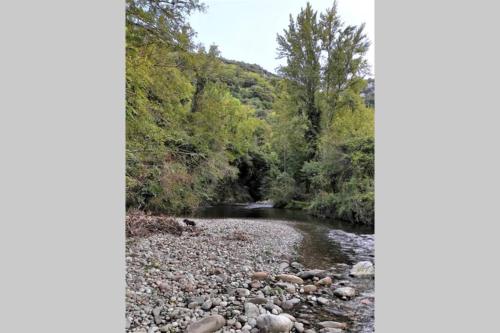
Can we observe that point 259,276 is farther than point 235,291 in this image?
Yes

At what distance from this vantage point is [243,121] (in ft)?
60.6

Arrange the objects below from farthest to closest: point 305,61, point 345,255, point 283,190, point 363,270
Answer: point 283,190, point 305,61, point 345,255, point 363,270

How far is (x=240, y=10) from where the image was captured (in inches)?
171

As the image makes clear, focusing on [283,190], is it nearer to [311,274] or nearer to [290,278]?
[311,274]

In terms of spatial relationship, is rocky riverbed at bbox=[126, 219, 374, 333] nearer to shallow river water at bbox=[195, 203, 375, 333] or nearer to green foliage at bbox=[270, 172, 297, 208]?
shallow river water at bbox=[195, 203, 375, 333]

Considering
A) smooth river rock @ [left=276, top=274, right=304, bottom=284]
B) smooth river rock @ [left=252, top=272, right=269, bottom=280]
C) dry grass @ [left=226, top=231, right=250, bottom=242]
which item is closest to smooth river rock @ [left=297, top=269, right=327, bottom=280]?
smooth river rock @ [left=276, top=274, right=304, bottom=284]

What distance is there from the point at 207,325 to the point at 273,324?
71 centimetres

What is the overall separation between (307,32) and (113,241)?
18973 millimetres

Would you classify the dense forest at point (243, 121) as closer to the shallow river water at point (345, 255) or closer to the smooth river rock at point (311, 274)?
the shallow river water at point (345, 255)

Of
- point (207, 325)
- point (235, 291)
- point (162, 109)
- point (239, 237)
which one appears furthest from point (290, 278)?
point (162, 109)

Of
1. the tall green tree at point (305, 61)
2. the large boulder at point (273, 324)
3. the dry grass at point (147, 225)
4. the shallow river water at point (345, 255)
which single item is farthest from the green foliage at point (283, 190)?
→ the large boulder at point (273, 324)

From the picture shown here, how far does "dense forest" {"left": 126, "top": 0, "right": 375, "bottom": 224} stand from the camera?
473cm

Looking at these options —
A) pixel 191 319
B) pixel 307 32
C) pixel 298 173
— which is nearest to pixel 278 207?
pixel 298 173

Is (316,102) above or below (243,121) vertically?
above
